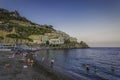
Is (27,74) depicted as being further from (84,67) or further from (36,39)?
(36,39)

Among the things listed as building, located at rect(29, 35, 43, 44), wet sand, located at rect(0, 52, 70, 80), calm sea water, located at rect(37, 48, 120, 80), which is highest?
building, located at rect(29, 35, 43, 44)

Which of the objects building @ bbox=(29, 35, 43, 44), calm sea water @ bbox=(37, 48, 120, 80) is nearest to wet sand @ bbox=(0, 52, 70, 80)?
calm sea water @ bbox=(37, 48, 120, 80)

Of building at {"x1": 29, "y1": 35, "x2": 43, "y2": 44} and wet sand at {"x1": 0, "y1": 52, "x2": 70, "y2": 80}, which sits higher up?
building at {"x1": 29, "y1": 35, "x2": 43, "y2": 44}

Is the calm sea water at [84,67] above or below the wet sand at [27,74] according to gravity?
below

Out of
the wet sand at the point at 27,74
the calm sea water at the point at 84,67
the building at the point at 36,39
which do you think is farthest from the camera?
the building at the point at 36,39

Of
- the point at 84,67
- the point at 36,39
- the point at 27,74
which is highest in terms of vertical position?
the point at 36,39

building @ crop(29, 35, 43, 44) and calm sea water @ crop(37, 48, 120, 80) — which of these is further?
building @ crop(29, 35, 43, 44)

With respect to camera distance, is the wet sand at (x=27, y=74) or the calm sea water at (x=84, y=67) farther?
the calm sea water at (x=84, y=67)

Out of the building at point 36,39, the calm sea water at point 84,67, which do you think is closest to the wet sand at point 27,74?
the calm sea water at point 84,67

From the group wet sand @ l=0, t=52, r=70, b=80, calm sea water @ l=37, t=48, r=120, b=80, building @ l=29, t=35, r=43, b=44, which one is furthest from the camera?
building @ l=29, t=35, r=43, b=44

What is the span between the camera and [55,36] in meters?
175

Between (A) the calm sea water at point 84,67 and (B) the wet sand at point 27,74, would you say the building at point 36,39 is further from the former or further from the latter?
(B) the wet sand at point 27,74

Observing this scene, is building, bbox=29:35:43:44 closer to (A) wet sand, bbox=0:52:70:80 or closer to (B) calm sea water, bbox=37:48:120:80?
(B) calm sea water, bbox=37:48:120:80

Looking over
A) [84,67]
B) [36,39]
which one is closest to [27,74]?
[84,67]
